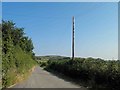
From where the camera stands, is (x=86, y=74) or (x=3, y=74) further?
(x=86, y=74)

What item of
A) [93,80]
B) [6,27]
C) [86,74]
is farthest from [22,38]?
[93,80]

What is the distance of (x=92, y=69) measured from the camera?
93.2 feet

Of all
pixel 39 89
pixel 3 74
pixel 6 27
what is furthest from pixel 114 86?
pixel 6 27

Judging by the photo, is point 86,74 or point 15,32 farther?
point 15,32

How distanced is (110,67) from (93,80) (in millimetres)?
3409

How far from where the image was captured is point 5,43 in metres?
22.4

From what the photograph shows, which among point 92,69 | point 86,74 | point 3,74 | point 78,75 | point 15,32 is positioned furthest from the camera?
point 15,32

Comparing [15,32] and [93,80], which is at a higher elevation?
[15,32]

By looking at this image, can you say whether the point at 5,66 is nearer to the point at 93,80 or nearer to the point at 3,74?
the point at 3,74

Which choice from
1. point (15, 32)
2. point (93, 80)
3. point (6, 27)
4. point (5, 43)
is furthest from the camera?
point (15, 32)

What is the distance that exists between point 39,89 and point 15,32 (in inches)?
1781

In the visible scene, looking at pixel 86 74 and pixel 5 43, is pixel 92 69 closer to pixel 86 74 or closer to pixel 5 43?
pixel 86 74

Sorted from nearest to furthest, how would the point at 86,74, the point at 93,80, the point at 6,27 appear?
the point at 93,80 < the point at 86,74 < the point at 6,27

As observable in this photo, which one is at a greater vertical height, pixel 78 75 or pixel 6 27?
pixel 6 27
